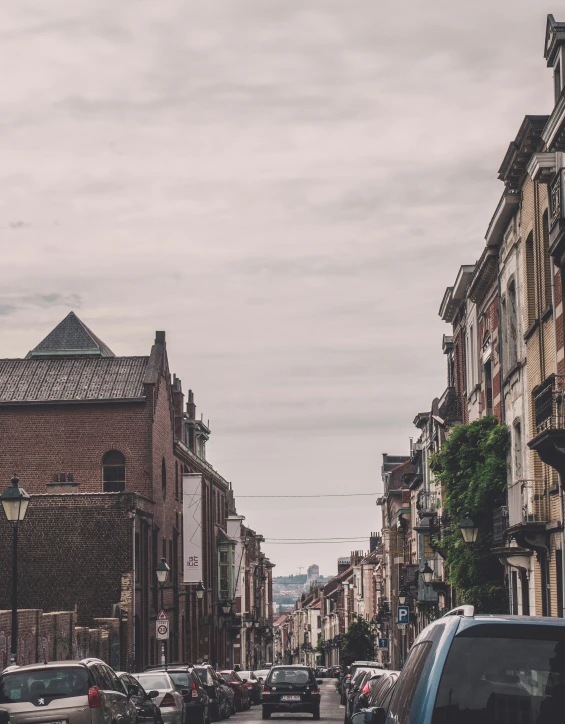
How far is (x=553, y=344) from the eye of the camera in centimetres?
2403

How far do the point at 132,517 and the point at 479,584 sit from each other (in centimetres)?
1841

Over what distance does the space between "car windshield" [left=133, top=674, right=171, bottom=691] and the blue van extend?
1802 cm

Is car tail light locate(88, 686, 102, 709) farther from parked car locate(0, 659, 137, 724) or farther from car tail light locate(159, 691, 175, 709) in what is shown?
car tail light locate(159, 691, 175, 709)

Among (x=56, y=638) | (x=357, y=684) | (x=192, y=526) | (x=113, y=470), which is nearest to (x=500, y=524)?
(x=357, y=684)

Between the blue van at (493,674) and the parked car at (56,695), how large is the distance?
361 inches

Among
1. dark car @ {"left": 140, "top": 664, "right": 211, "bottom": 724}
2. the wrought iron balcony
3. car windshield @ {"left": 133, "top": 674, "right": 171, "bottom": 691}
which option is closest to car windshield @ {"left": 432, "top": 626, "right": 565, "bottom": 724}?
the wrought iron balcony

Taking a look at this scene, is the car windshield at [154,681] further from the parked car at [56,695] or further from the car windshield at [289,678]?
the car windshield at [289,678]

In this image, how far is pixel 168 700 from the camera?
23.4m

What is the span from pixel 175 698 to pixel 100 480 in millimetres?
31352

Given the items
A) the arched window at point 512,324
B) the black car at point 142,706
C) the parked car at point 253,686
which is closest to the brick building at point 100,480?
the parked car at point 253,686

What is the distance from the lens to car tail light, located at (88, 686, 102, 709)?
15.5 m

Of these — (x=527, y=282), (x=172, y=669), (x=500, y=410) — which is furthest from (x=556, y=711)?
(x=500, y=410)

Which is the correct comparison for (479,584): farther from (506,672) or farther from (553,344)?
(506,672)

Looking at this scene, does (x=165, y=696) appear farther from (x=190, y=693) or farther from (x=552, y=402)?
(x=552, y=402)
